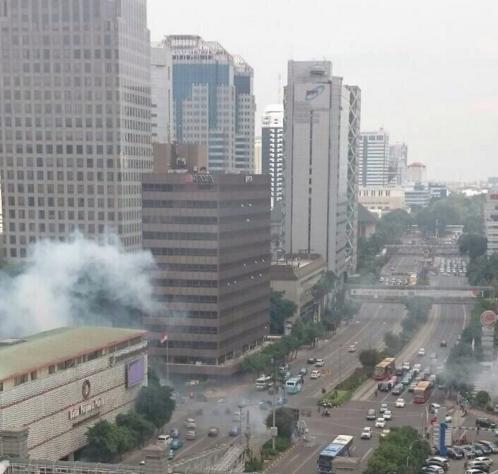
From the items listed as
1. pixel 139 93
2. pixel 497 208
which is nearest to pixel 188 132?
pixel 497 208

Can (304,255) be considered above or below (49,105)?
below

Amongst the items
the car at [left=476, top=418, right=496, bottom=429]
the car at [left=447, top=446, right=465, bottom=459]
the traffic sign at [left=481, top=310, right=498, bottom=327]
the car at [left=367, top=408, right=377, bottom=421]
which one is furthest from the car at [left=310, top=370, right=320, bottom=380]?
the car at [left=447, top=446, right=465, bottom=459]

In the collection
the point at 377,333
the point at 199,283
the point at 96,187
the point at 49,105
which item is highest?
the point at 49,105

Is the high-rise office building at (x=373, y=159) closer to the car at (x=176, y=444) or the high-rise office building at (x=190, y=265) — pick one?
the high-rise office building at (x=190, y=265)

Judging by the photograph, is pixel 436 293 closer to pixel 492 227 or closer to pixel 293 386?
pixel 492 227

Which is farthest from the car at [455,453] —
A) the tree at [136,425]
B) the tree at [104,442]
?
the tree at [104,442]

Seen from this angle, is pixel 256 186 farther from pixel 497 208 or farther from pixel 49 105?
pixel 497 208

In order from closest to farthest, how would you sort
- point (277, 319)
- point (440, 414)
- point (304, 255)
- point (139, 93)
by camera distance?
point (440, 414), point (277, 319), point (139, 93), point (304, 255)
